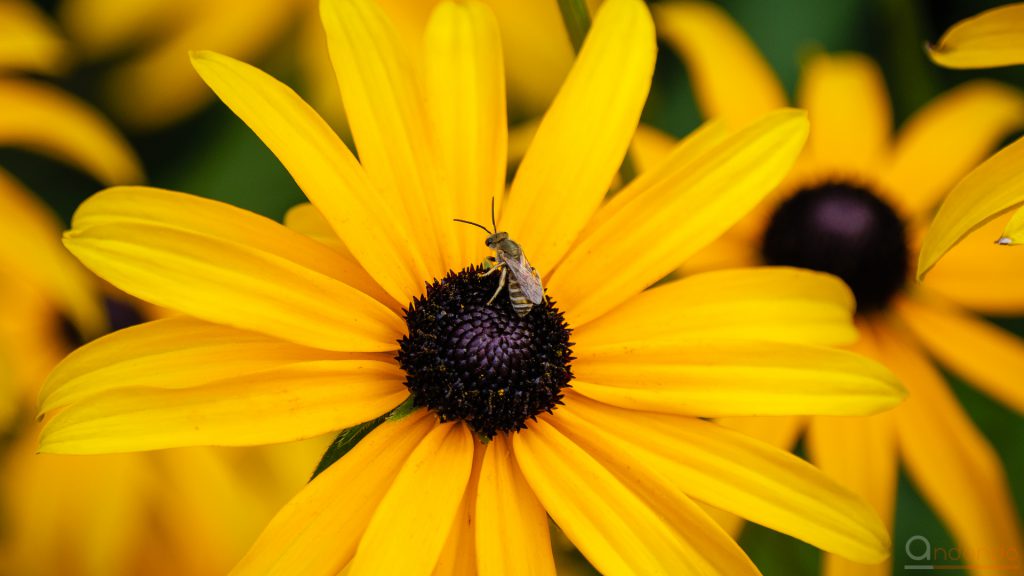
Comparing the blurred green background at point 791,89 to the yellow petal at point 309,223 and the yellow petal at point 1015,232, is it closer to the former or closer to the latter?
the yellow petal at point 309,223

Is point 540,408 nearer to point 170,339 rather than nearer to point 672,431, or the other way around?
point 672,431

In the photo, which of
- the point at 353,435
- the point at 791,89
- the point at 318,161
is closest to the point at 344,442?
the point at 353,435

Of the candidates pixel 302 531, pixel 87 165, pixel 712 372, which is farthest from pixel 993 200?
pixel 87 165

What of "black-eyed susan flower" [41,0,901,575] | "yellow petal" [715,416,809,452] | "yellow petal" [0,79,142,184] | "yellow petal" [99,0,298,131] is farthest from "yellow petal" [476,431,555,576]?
"yellow petal" [99,0,298,131]

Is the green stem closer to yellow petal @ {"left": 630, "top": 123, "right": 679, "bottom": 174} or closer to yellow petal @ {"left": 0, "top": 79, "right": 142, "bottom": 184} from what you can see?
yellow petal @ {"left": 630, "top": 123, "right": 679, "bottom": 174}

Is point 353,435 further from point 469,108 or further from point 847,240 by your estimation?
point 847,240

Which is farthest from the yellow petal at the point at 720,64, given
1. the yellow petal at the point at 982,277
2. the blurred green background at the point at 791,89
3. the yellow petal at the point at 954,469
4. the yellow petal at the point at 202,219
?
the yellow petal at the point at 202,219

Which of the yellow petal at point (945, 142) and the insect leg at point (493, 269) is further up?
the yellow petal at point (945, 142)

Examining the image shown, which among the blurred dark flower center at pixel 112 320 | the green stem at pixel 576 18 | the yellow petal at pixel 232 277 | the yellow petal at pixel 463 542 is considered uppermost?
the green stem at pixel 576 18
